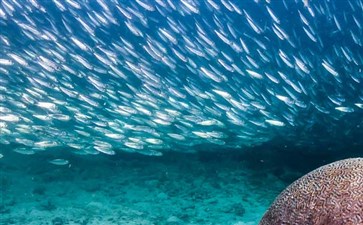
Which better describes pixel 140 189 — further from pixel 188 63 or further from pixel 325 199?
pixel 325 199

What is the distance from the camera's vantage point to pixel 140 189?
58.0ft

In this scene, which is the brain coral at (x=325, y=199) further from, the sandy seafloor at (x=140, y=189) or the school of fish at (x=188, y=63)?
the sandy seafloor at (x=140, y=189)

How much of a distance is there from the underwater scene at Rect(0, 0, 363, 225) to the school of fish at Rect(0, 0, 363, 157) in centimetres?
5

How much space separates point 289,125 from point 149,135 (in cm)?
573

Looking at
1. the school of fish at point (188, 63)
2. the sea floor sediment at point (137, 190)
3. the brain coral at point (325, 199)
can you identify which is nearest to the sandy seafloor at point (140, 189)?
the sea floor sediment at point (137, 190)

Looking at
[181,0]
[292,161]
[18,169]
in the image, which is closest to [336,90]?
[292,161]

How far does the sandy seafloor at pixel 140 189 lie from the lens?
1680 centimetres

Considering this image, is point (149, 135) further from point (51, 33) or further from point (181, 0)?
point (181, 0)

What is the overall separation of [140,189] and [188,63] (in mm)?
9286

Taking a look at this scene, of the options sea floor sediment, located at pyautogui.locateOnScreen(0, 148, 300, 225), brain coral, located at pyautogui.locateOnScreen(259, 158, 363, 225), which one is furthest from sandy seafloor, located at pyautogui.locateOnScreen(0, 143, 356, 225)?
brain coral, located at pyautogui.locateOnScreen(259, 158, 363, 225)

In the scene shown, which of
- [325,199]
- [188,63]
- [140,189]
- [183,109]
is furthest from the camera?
[140,189]

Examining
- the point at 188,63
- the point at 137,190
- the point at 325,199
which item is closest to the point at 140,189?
the point at 137,190

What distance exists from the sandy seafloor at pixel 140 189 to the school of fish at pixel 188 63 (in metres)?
2.98

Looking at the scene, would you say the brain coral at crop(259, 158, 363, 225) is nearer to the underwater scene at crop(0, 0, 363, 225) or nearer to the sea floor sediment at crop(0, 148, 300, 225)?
the underwater scene at crop(0, 0, 363, 225)
